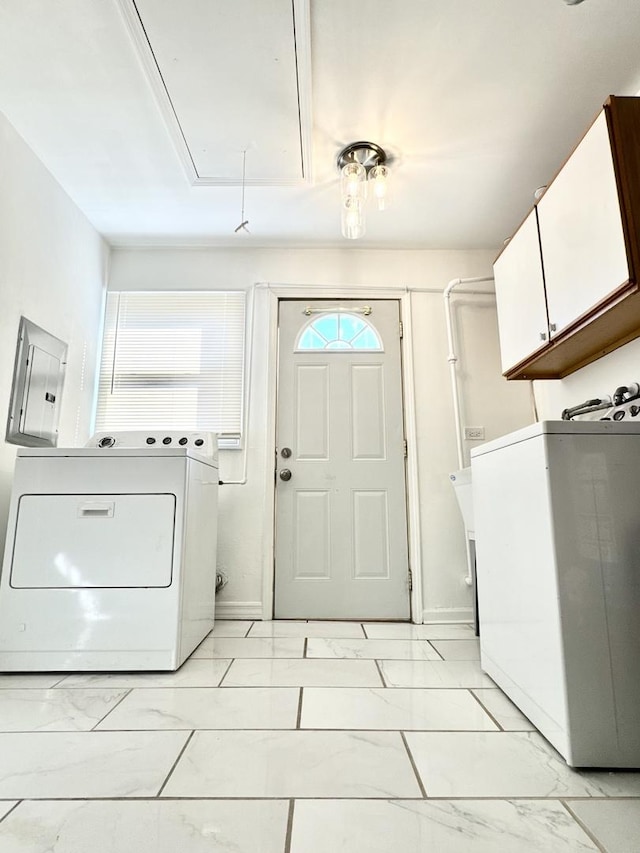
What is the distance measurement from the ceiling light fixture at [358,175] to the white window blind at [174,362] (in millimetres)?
954

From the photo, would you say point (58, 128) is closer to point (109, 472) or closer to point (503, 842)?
point (109, 472)

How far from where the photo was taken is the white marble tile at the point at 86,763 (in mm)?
943

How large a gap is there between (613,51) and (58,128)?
2.31 m

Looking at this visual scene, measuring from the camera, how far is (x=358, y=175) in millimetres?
2184

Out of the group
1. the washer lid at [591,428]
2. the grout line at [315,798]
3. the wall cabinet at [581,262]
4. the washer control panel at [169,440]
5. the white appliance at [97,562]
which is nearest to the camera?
the grout line at [315,798]

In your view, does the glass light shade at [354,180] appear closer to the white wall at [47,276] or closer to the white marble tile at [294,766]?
the white wall at [47,276]

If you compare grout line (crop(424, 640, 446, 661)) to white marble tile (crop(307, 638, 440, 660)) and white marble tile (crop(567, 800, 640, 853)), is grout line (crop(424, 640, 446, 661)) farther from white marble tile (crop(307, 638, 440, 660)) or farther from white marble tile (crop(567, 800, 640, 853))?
white marble tile (crop(567, 800, 640, 853))

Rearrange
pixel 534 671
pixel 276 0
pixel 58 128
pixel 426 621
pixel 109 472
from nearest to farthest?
pixel 534 671 < pixel 276 0 < pixel 109 472 < pixel 58 128 < pixel 426 621

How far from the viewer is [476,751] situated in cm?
111

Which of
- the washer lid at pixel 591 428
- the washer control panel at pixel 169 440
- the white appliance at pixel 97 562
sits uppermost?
the washer control panel at pixel 169 440

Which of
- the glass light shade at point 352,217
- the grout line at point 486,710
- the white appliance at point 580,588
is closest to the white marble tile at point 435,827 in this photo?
the white appliance at point 580,588

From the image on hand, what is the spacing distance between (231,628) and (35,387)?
61.7 inches

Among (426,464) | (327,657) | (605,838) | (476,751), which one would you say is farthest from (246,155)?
(605,838)

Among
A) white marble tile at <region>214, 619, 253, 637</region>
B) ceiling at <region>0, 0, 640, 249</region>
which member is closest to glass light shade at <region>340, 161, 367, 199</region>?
ceiling at <region>0, 0, 640, 249</region>
